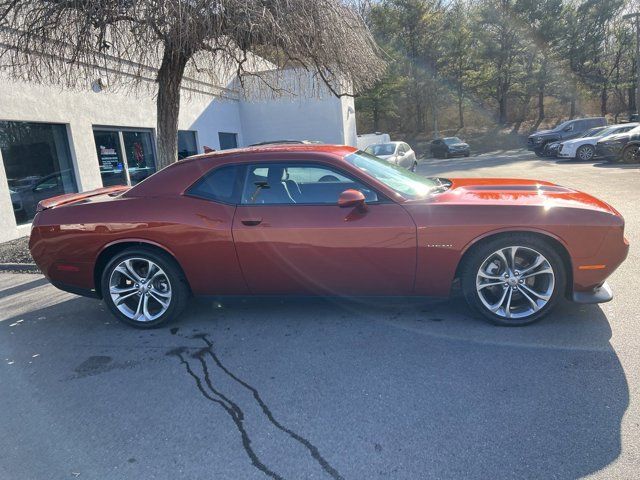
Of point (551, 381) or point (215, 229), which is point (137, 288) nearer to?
point (215, 229)

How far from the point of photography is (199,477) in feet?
7.14

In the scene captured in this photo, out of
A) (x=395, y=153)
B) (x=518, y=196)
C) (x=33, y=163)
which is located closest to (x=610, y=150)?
(x=395, y=153)

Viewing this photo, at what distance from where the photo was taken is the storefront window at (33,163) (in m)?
8.37

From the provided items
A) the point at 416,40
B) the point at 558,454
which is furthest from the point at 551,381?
the point at 416,40

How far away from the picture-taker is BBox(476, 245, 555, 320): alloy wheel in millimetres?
3436

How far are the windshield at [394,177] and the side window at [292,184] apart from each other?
24 centimetres

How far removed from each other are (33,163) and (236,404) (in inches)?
334

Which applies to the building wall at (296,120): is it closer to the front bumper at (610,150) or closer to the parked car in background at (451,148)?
the front bumper at (610,150)

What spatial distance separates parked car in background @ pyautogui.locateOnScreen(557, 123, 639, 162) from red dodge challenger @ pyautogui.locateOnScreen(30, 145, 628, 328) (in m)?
16.8

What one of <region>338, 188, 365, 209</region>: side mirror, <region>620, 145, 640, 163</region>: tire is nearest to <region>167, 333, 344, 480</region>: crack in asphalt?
<region>338, 188, 365, 209</region>: side mirror

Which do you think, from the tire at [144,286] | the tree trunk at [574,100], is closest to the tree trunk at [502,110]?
the tree trunk at [574,100]

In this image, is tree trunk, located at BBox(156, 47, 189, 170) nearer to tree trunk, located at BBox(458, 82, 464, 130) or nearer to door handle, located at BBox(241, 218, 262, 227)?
door handle, located at BBox(241, 218, 262, 227)

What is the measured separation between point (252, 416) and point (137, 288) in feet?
6.57

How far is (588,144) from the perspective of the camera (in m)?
18.0
